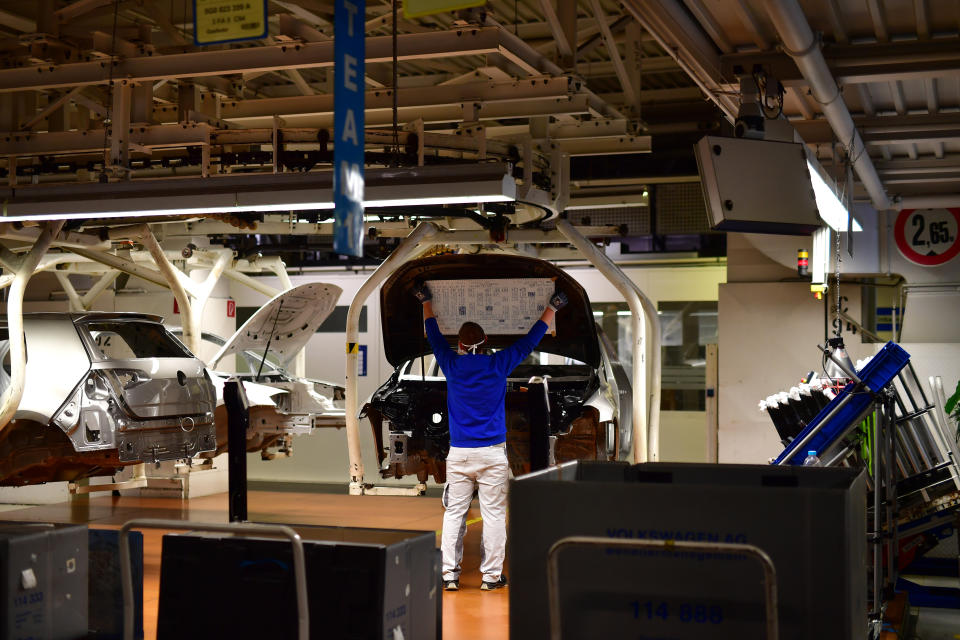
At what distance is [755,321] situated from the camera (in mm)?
11242

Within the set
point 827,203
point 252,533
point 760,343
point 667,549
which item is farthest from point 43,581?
point 760,343

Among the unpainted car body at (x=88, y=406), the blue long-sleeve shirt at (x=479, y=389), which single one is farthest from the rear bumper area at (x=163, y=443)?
the blue long-sleeve shirt at (x=479, y=389)

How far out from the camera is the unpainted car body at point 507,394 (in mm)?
7945

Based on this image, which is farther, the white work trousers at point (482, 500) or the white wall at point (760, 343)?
the white wall at point (760, 343)

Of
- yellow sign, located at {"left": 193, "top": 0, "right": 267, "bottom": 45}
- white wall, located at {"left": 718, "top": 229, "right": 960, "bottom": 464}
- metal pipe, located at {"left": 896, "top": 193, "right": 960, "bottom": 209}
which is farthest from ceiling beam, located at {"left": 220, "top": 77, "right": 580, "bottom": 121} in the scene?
white wall, located at {"left": 718, "top": 229, "right": 960, "bottom": 464}

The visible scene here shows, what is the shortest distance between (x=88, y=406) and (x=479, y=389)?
301cm

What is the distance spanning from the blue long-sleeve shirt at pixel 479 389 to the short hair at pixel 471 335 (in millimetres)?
106

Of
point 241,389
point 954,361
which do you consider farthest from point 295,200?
point 954,361

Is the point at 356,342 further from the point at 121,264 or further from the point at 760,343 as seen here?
the point at 760,343

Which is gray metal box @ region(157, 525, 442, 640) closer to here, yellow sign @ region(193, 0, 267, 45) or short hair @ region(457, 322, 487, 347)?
yellow sign @ region(193, 0, 267, 45)

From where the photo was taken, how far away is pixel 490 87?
7637mm

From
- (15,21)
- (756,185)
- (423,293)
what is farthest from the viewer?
(15,21)

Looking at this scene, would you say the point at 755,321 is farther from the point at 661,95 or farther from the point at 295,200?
the point at 295,200

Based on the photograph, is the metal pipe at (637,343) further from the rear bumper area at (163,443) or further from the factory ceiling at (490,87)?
the rear bumper area at (163,443)
